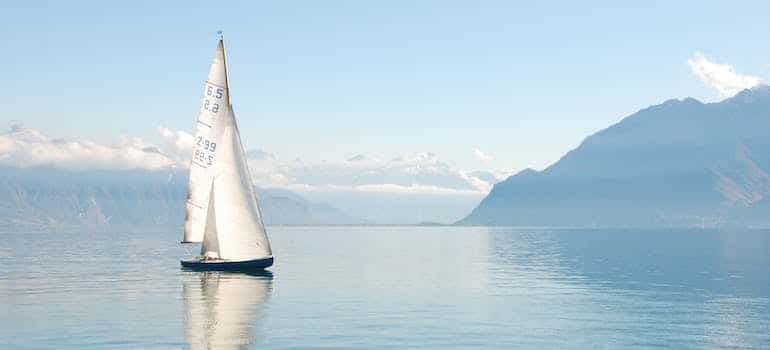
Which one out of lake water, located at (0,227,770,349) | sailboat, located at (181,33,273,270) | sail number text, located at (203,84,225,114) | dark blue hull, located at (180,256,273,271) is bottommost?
lake water, located at (0,227,770,349)

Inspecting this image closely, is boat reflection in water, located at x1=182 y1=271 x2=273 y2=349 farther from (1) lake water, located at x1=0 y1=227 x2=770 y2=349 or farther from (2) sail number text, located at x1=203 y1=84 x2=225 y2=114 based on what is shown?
(2) sail number text, located at x1=203 y1=84 x2=225 y2=114

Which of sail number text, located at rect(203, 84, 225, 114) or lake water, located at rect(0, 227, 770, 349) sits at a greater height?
sail number text, located at rect(203, 84, 225, 114)

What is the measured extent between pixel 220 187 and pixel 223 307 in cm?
2781

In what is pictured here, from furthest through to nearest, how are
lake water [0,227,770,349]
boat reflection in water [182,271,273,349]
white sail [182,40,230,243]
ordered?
white sail [182,40,230,243]
lake water [0,227,770,349]
boat reflection in water [182,271,273,349]

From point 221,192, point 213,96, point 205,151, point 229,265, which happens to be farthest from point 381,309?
point 213,96

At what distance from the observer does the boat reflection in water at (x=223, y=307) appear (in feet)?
160

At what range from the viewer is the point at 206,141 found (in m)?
89.2

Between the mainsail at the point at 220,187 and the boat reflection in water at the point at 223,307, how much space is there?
4.05 m

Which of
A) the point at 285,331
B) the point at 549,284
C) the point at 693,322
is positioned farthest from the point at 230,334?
the point at 549,284

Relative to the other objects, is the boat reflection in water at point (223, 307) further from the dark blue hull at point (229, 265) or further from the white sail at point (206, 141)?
the white sail at point (206, 141)

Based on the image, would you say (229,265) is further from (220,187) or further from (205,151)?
(205,151)

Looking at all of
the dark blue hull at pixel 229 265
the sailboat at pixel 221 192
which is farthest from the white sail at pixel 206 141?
the dark blue hull at pixel 229 265

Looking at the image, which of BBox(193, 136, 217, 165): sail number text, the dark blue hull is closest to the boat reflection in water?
the dark blue hull

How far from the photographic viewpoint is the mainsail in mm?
88562
